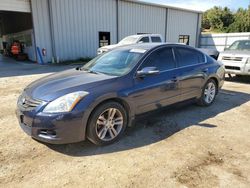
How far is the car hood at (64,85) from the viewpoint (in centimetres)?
295

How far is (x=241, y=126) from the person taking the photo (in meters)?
4.10

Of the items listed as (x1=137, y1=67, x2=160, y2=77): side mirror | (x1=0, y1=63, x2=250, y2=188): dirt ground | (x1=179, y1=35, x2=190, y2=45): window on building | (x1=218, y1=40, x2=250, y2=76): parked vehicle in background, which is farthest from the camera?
(x1=179, y1=35, x2=190, y2=45): window on building

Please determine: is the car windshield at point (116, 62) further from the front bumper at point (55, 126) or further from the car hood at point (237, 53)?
the car hood at point (237, 53)

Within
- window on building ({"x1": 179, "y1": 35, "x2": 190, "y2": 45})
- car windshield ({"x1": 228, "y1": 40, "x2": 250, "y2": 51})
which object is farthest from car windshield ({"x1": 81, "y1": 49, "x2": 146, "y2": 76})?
window on building ({"x1": 179, "y1": 35, "x2": 190, "y2": 45})

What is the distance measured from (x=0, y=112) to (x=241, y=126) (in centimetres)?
522

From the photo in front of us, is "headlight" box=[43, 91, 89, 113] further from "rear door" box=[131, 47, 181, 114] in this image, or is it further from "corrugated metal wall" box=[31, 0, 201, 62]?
"corrugated metal wall" box=[31, 0, 201, 62]

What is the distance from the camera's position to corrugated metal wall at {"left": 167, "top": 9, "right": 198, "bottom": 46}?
21.2 metres

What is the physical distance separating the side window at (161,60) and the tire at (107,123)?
3.13 ft

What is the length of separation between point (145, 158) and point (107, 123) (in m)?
0.79

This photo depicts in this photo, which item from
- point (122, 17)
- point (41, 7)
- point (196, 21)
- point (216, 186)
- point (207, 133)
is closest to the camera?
point (216, 186)

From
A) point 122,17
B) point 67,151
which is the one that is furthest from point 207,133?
point 122,17

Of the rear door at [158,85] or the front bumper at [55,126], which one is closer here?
the front bumper at [55,126]

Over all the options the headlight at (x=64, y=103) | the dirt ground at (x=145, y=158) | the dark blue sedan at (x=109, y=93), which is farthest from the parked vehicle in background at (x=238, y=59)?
the headlight at (x=64, y=103)

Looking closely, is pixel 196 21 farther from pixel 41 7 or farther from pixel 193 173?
pixel 193 173
